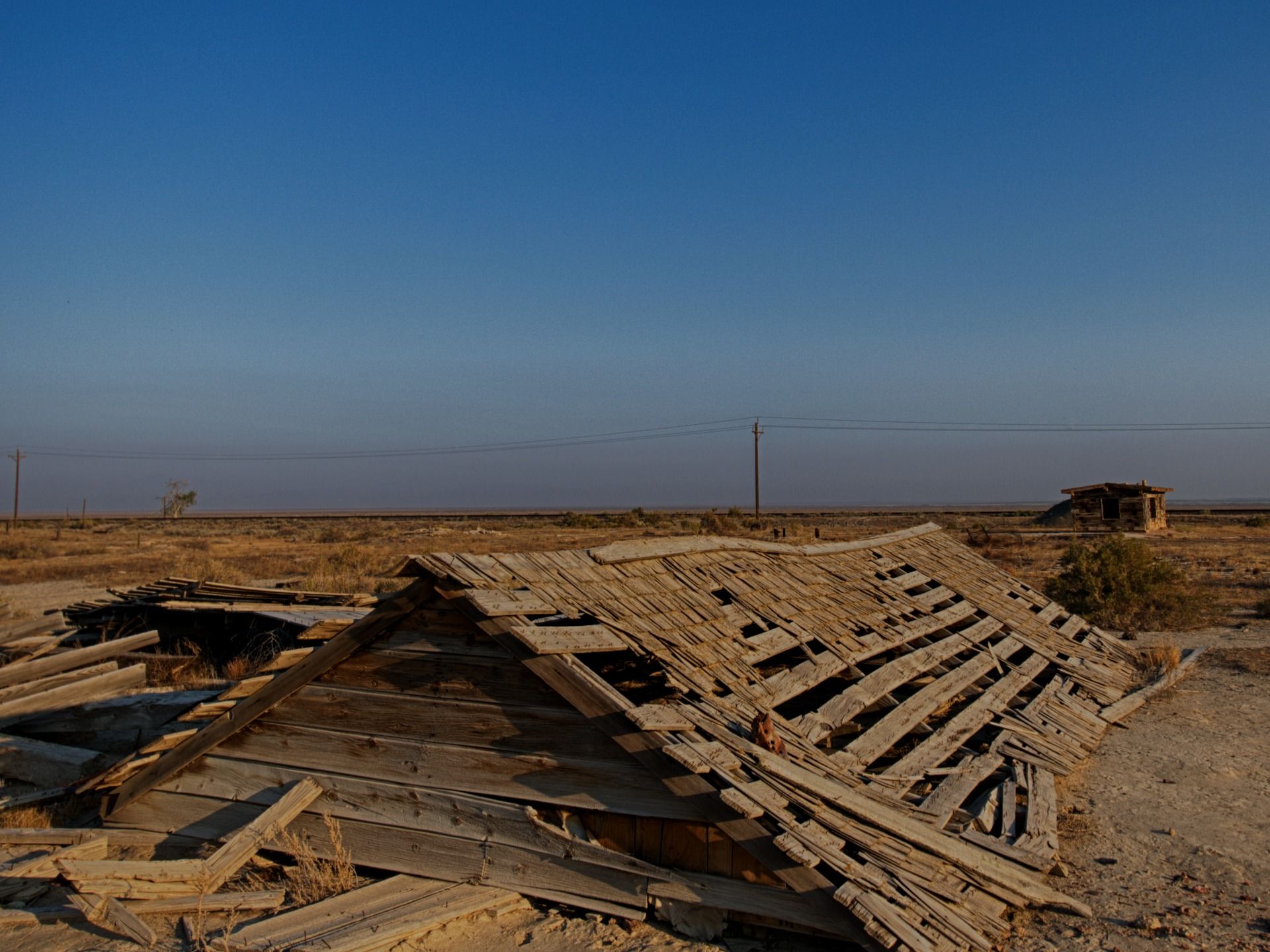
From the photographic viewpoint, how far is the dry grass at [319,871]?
541 centimetres

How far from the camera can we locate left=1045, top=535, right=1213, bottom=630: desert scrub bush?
1697 cm

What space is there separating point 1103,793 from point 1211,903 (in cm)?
218

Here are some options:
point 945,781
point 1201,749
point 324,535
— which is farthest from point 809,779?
point 324,535

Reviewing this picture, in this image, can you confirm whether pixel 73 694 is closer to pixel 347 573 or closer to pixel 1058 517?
A: pixel 347 573

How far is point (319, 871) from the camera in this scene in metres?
5.59

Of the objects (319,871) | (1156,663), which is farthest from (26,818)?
(1156,663)

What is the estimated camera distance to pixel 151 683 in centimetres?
1130

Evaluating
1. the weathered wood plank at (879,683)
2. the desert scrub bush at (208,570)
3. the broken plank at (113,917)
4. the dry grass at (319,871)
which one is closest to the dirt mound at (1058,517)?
the desert scrub bush at (208,570)

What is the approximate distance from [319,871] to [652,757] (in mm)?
2393

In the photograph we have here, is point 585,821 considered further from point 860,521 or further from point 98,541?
point 860,521

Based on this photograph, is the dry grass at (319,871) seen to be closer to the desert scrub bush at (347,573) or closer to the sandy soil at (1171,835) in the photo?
the sandy soil at (1171,835)

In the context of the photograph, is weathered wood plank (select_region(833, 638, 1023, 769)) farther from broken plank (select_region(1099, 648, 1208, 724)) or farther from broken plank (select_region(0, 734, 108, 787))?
broken plank (select_region(0, 734, 108, 787))

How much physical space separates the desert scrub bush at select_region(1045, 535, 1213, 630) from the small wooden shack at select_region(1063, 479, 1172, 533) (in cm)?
2538

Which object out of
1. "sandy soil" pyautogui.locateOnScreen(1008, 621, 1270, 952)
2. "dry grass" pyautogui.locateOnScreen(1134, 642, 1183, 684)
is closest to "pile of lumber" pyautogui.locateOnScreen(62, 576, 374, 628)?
"sandy soil" pyautogui.locateOnScreen(1008, 621, 1270, 952)
